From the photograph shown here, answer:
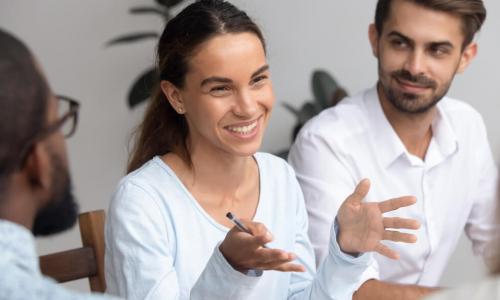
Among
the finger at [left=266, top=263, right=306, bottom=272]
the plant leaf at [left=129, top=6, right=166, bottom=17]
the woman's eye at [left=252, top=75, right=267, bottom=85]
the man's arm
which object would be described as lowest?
the man's arm

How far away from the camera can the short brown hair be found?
229cm

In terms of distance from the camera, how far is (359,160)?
91.4 inches

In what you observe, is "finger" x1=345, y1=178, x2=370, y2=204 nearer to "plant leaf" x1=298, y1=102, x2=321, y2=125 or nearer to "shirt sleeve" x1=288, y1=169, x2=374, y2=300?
"shirt sleeve" x1=288, y1=169, x2=374, y2=300

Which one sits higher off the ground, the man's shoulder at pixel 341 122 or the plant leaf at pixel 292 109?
the man's shoulder at pixel 341 122

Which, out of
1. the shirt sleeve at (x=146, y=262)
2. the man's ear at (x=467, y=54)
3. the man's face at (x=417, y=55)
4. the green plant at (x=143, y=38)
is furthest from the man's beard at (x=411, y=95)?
the green plant at (x=143, y=38)

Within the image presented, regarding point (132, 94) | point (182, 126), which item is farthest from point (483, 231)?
point (132, 94)

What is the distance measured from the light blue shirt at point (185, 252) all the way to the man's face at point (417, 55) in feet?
1.61

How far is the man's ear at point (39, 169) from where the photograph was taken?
115 centimetres

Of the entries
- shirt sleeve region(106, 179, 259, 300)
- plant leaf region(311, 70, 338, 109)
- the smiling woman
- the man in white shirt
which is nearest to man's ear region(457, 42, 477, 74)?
the man in white shirt

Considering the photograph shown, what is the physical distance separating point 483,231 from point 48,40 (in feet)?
6.32

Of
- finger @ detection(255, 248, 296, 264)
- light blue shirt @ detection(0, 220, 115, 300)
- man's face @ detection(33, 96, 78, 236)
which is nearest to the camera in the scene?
light blue shirt @ detection(0, 220, 115, 300)

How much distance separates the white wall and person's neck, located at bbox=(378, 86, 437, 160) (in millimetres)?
1013

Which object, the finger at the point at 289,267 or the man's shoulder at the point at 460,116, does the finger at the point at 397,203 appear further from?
the man's shoulder at the point at 460,116

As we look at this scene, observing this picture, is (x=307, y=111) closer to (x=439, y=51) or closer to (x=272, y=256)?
(x=439, y=51)
